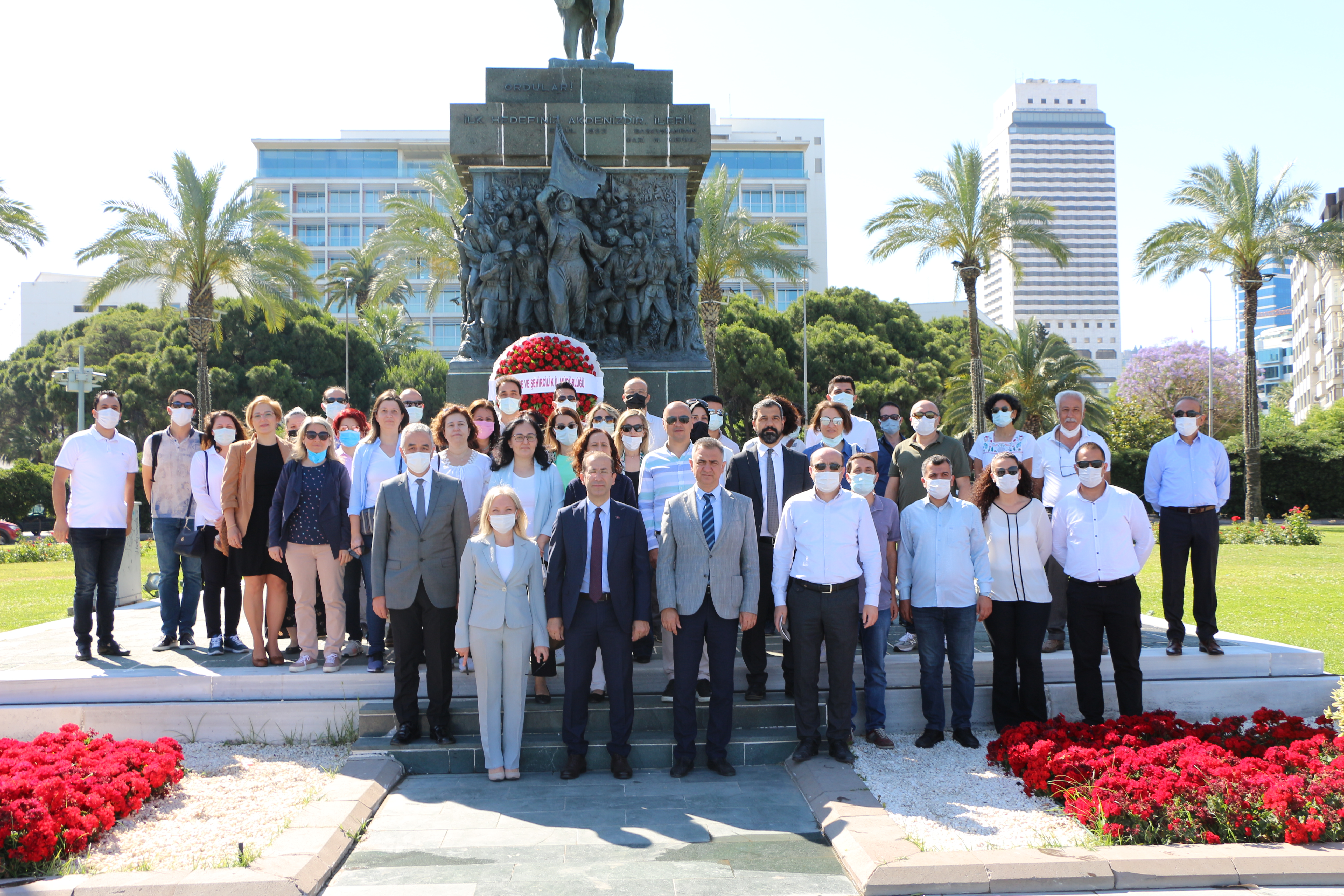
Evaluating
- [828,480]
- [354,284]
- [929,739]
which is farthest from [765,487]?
[354,284]

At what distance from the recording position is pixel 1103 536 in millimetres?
6434

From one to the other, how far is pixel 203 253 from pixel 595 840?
79.2 feet

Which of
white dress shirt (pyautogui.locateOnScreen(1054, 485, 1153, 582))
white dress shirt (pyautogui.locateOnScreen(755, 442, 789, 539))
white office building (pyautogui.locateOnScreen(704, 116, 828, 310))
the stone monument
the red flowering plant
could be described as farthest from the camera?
white office building (pyautogui.locateOnScreen(704, 116, 828, 310))

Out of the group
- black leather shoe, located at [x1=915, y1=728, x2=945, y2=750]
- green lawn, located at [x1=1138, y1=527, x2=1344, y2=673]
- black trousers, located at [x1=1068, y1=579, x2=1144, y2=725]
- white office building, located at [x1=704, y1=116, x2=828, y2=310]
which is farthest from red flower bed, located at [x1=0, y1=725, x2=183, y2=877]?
white office building, located at [x1=704, y1=116, x2=828, y2=310]

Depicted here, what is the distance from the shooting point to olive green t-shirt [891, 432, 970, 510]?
24.4ft

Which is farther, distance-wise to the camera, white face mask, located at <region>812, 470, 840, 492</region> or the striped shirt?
the striped shirt

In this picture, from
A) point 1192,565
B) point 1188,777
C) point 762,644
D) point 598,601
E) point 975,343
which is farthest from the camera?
point 975,343

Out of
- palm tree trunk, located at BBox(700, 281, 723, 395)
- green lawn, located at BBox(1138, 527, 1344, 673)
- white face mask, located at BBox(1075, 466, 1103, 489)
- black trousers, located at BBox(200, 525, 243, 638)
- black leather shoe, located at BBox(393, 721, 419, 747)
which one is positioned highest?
palm tree trunk, located at BBox(700, 281, 723, 395)

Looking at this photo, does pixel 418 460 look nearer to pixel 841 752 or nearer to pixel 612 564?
pixel 612 564

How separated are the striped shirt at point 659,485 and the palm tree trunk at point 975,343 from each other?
2320 cm

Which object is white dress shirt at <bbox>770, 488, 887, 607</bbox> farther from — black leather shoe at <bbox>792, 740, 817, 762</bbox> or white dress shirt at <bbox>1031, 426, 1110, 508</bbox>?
white dress shirt at <bbox>1031, 426, 1110, 508</bbox>

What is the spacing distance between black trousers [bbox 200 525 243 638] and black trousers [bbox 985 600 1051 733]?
5.64 m

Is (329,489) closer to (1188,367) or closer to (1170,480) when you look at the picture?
(1170,480)

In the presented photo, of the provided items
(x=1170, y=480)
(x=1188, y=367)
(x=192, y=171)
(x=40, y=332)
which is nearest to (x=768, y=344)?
(x=192, y=171)
